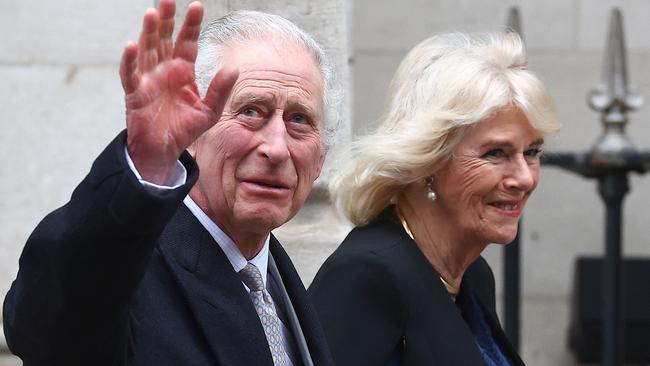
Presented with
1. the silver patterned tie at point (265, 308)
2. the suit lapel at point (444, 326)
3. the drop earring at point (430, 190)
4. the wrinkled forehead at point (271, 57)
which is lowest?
the suit lapel at point (444, 326)

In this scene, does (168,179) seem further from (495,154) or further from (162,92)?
(495,154)

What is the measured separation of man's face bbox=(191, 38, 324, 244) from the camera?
7.20 ft

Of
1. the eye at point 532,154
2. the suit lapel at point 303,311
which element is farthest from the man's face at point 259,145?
the eye at point 532,154

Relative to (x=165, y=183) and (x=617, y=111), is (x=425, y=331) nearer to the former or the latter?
(x=165, y=183)

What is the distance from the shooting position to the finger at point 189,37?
1676 millimetres

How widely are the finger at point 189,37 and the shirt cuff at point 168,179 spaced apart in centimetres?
14

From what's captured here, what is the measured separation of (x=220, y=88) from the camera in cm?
173

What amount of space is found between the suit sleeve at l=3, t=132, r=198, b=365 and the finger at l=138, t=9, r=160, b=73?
0.30 feet

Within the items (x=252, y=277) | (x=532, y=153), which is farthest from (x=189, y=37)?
(x=532, y=153)

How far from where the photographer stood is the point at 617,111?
5.24 metres

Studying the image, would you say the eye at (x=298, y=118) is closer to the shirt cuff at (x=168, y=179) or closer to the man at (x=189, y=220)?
the man at (x=189, y=220)

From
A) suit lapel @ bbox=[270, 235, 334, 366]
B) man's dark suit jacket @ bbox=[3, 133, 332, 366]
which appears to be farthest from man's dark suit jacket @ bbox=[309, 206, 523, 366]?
→ man's dark suit jacket @ bbox=[3, 133, 332, 366]

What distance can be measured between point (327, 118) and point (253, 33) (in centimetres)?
25

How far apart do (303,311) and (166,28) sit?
2.72ft
